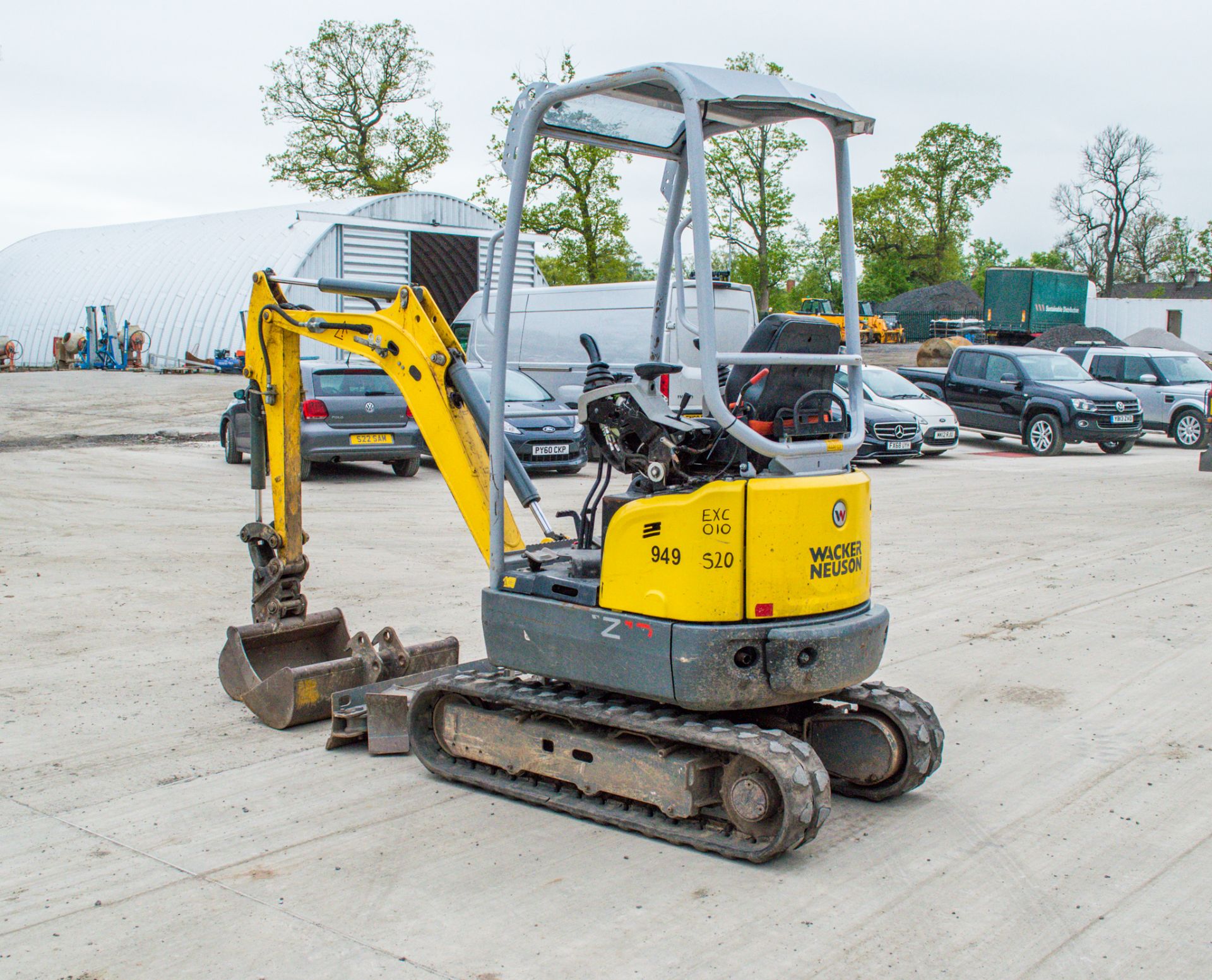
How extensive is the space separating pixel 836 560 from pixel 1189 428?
69.1 feet

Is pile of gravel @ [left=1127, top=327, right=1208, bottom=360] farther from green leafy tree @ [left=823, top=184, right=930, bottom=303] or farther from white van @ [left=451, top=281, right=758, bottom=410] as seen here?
white van @ [left=451, top=281, right=758, bottom=410]

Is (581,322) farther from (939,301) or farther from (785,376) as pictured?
(939,301)

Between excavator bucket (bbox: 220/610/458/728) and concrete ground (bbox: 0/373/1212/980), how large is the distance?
0.14 meters

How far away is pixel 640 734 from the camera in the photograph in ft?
16.4

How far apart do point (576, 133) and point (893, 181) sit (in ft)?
260

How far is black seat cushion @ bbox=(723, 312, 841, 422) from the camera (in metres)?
5.07

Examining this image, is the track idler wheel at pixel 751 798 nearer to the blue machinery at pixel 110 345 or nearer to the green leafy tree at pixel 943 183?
the blue machinery at pixel 110 345

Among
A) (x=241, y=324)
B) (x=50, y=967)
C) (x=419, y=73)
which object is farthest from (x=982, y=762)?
(x=419, y=73)

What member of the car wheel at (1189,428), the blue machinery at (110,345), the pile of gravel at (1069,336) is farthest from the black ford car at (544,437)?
the pile of gravel at (1069,336)

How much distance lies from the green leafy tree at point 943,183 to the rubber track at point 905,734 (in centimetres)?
7880

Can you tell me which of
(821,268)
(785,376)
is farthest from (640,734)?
(821,268)

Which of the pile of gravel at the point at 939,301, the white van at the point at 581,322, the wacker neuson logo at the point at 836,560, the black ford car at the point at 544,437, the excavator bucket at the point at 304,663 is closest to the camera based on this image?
the wacker neuson logo at the point at 836,560

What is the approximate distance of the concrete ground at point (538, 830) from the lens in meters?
4.03

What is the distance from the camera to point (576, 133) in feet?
18.4
